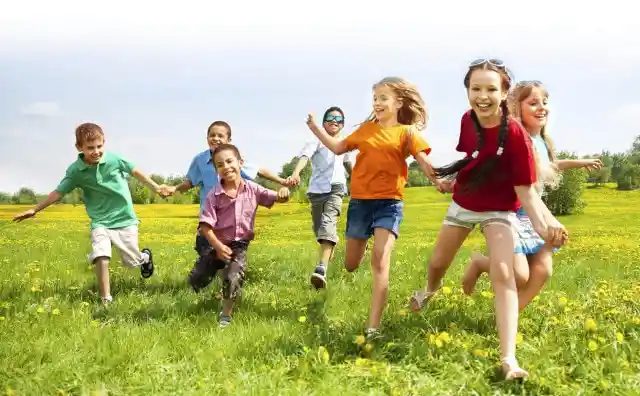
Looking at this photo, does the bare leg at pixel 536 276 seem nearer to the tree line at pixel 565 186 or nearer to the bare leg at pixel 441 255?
the bare leg at pixel 441 255

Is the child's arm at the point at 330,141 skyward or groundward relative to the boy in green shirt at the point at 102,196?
skyward

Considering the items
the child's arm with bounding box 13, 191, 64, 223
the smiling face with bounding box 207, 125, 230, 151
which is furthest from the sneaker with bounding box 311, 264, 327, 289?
the child's arm with bounding box 13, 191, 64, 223

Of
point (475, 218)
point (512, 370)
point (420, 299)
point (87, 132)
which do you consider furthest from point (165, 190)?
point (512, 370)

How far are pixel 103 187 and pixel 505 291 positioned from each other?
4.44m

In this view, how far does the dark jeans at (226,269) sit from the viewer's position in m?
5.54

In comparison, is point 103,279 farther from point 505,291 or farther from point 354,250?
point 505,291

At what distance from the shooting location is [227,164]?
18.9ft

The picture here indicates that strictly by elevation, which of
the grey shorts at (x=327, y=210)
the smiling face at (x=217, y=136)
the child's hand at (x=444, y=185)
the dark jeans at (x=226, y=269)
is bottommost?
the dark jeans at (x=226, y=269)

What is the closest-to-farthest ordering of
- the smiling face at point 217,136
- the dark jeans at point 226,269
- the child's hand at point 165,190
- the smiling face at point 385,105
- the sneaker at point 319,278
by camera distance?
the smiling face at point 385,105 → the dark jeans at point 226,269 → the sneaker at point 319,278 → the smiling face at point 217,136 → the child's hand at point 165,190

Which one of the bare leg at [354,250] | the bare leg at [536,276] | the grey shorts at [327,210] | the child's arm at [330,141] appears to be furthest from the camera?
the grey shorts at [327,210]

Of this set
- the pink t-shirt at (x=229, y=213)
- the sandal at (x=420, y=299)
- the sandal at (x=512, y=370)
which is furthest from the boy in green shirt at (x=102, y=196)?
the sandal at (x=512, y=370)

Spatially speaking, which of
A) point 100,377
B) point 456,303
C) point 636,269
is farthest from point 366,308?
point 636,269

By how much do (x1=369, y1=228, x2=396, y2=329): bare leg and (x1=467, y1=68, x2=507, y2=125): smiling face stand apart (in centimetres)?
122

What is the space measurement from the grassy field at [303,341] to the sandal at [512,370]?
0.06 metres
